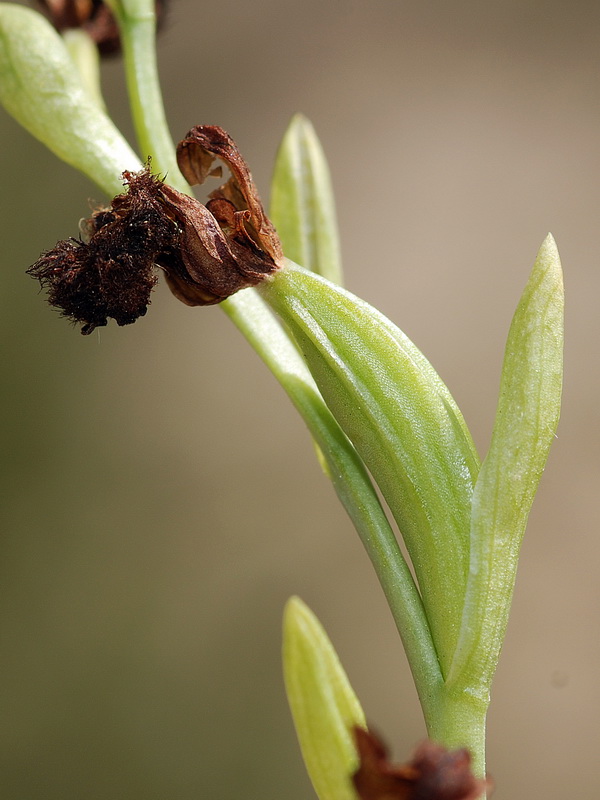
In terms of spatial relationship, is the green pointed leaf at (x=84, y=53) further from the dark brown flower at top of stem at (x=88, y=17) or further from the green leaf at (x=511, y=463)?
the green leaf at (x=511, y=463)

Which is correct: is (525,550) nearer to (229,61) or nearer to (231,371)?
(231,371)

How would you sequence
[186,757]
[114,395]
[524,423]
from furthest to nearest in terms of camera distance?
[114,395] < [186,757] < [524,423]

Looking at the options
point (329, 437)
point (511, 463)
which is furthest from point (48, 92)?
point (511, 463)

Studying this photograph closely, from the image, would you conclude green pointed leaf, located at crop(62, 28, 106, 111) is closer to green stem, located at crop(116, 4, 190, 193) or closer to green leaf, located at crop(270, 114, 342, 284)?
green stem, located at crop(116, 4, 190, 193)

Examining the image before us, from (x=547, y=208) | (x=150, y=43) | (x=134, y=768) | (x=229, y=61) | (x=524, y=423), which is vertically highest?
(x=229, y=61)

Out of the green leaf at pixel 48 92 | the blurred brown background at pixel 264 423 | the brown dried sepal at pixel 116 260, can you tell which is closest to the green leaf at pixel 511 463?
the brown dried sepal at pixel 116 260

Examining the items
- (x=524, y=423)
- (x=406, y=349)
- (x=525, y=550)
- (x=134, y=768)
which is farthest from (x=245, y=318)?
(x=134, y=768)
